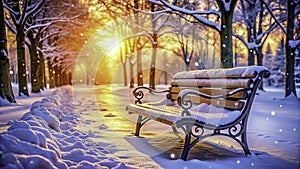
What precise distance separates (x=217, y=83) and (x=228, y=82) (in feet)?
0.88

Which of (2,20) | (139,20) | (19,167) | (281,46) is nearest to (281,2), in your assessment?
(139,20)

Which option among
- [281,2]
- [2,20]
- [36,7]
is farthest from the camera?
[281,2]

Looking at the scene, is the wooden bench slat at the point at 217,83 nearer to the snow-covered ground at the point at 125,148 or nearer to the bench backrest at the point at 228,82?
the bench backrest at the point at 228,82

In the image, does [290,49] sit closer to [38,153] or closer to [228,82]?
[228,82]

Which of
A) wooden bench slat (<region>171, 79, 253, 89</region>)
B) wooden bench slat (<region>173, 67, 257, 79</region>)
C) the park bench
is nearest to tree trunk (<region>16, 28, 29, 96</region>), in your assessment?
wooden bench slat (<region>171, 79, 253, 89</region>)

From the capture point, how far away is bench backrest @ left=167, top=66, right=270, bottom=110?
12.2ft

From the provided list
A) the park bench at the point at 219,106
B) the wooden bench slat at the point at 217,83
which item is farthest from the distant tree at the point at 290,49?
the park bench at the point at 219,106

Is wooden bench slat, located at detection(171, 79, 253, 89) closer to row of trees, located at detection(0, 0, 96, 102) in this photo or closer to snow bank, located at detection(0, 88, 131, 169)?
snow bank, located at detection(0, 88, 131, 169)

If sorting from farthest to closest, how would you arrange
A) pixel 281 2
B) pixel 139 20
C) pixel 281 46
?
pixel 281 46 < pixel 139 20 < pixel 281 2

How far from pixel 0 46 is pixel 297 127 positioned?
30.7ft

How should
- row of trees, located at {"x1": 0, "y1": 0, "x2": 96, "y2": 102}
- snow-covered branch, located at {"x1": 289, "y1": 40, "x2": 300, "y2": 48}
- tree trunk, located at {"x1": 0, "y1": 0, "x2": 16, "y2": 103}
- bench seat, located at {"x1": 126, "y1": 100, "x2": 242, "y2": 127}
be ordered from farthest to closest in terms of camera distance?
snow-covered branch, located at {"x1": 289, "y1": 40, "x2": 300, "y2": 48}, row of trees, located at {"x1": 0, "y1": 0, "x2": 96, "y2": 102}, tree trunk, located at {"x1": 0, "y1": 0, "x2": 16, "y2": 103}, bench seat, located at {"x1": 126, "y1": 100, "x2": 242, "y2": 127}

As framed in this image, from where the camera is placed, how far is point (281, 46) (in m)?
46.6

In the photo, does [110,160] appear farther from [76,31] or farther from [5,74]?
[76,31]

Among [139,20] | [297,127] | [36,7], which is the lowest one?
[297,127]
